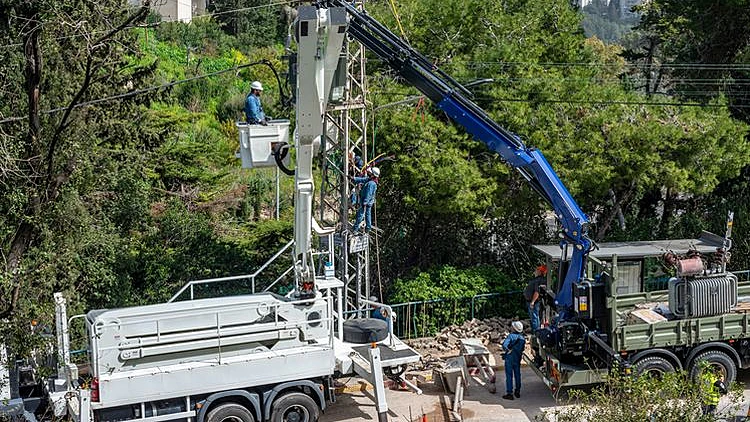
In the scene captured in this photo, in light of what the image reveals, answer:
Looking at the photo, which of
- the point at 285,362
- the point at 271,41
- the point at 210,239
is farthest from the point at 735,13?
the point at 271,41

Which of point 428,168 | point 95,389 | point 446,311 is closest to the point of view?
point 95,389

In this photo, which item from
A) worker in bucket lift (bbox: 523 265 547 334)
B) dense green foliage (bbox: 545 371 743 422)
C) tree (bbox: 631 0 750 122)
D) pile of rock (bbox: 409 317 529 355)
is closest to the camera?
dense green foliage (bbox: 545 371 743 422)

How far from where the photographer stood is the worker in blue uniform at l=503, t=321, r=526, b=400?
1608 cm

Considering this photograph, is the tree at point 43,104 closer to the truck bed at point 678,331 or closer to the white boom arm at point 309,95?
A: the white boom arm at point 309,95

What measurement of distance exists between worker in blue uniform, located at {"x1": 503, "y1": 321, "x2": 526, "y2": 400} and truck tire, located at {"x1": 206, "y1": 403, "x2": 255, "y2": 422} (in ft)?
15.8

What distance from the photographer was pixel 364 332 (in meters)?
15.8

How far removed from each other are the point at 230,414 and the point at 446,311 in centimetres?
765

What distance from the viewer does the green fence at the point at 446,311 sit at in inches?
809

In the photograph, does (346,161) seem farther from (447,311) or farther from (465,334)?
(465,334)

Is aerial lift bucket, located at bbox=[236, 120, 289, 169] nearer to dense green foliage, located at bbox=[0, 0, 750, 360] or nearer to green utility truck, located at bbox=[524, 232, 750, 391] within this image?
dense green foliage, located at bbox=[0, 0, 750, 360]

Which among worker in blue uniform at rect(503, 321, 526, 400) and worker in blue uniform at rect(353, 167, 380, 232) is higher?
worker in blue uniform at rect(353, 167, 380, 232)

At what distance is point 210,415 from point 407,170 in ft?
27.9

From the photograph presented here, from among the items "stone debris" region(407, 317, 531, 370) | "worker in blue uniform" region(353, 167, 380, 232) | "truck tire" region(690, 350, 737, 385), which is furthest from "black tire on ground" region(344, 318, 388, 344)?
"truck tire" region(690, 350, 737, 385)

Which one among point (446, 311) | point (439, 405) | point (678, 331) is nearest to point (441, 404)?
point (439, 405)
